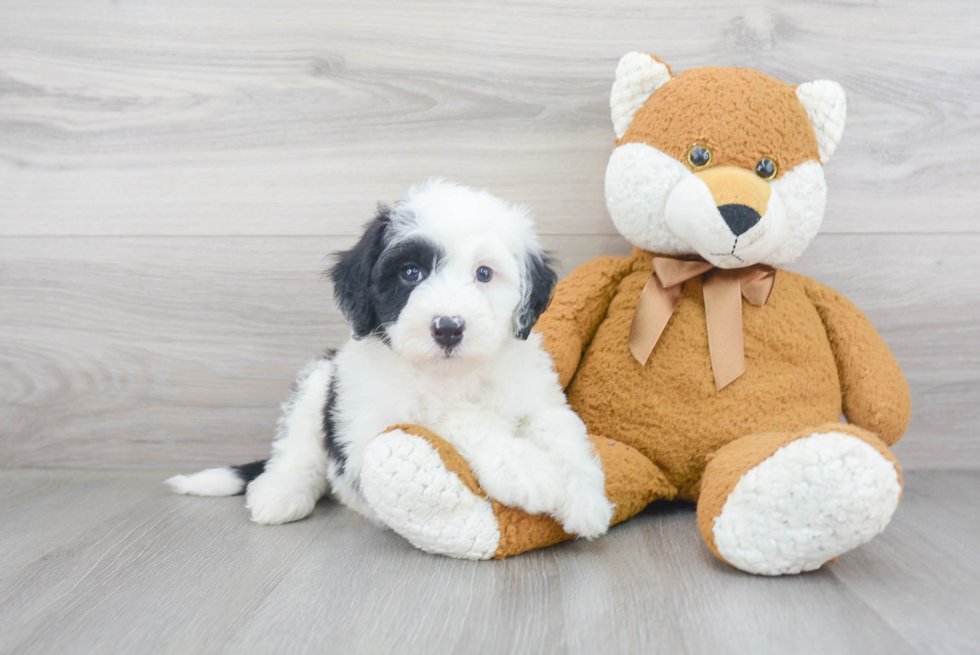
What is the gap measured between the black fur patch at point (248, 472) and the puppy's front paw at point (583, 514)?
2.61 feet

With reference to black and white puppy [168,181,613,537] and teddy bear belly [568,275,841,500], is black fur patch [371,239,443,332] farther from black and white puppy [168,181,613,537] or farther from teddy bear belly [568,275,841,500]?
teddy bear belly [568,275,841,500]

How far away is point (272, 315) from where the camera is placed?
185cm

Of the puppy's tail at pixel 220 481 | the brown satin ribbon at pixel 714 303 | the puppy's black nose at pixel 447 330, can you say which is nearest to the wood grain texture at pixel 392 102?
the brown satin ribbon at pixel 714 303

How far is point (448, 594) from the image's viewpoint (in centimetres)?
107

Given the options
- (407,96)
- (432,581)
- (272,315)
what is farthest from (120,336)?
(432,581)

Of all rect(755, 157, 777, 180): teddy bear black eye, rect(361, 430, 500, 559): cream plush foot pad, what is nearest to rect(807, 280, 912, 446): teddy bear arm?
rect(755, 157, 777, 180): teddy bear black eye

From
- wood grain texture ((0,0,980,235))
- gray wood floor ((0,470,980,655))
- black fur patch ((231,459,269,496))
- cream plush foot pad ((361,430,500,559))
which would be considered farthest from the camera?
wood grain texture ((0,0,980,235))

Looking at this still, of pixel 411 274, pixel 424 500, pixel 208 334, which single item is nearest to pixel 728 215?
pixel 411 274

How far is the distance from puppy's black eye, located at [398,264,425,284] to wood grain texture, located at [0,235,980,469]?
24.9 inches

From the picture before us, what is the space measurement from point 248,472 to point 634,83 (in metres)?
1.22

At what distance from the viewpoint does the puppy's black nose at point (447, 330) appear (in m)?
1.16

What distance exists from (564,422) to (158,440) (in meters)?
1.19

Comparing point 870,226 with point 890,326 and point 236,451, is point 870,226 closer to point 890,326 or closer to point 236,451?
point 890,326

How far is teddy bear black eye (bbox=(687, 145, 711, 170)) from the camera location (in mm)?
1350
